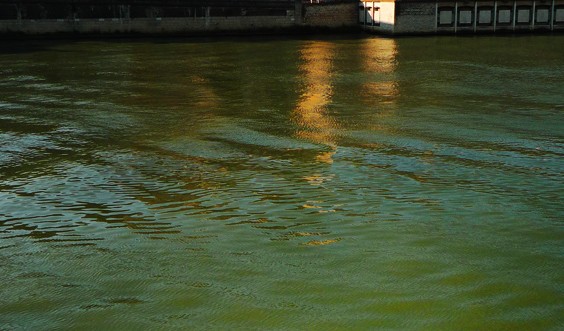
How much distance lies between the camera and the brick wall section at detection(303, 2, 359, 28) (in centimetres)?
4384

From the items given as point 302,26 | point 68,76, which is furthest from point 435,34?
point 68,76

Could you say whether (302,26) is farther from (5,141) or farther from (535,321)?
(535,321)

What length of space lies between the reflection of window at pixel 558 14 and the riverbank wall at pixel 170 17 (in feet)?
35.3

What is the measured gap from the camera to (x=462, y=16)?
42.2 m

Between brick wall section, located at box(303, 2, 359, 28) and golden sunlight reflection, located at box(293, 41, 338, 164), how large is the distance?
15656mm

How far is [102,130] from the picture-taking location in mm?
13117

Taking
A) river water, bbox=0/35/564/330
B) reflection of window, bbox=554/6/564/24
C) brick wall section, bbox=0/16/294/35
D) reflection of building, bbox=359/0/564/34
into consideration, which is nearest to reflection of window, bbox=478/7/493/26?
reflection of building, bbox=359/0/564/34

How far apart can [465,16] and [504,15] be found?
231 centimetres

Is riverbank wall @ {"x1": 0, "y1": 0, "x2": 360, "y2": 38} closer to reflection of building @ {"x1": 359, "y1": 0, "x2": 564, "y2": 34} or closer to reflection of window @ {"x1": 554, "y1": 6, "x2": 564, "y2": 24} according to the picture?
reflection of building @ {"x1": 359, "y1": 0, "x2": 564, "y2": 34}

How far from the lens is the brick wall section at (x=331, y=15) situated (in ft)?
144

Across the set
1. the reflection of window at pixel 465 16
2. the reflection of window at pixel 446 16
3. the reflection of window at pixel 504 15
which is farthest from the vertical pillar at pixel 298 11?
the reflection of window at pixel 504 15

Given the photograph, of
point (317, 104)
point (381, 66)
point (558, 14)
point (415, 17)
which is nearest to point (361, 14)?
point (415, 17)

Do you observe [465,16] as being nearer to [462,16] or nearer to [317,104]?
[462,16]

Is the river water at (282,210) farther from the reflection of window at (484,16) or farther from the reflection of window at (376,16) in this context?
the reflection of window at (484,16)
